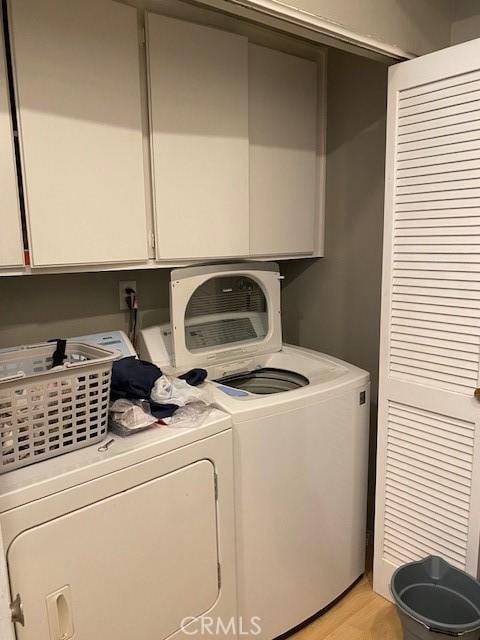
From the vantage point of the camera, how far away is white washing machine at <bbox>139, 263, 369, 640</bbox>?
166cm

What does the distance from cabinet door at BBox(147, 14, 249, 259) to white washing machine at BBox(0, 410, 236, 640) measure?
745mm

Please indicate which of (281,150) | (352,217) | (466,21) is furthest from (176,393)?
(466,21)

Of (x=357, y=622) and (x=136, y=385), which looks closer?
(x=136, y=385)

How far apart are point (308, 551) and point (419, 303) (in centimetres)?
105

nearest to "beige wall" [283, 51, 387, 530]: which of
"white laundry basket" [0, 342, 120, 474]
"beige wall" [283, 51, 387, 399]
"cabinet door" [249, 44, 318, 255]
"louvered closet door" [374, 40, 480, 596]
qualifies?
"beige wall" [283, 51, 387, 399]

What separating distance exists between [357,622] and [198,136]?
6.67 ft

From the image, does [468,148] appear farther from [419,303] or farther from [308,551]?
[308,551]

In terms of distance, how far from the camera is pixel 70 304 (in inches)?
77.5

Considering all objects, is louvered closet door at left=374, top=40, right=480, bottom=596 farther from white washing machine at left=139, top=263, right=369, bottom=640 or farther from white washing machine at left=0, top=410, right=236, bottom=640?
white washing machine at left=0, top=410, right=236, bottom=640

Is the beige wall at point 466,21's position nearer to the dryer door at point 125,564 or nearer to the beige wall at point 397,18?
the beige wall at point 397,18

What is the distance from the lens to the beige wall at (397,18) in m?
1.42

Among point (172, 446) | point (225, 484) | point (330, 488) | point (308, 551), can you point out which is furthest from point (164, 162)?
point (308, 551)

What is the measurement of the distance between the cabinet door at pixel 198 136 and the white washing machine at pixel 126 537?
745mm

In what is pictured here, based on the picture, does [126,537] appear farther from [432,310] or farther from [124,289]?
[432,310]
